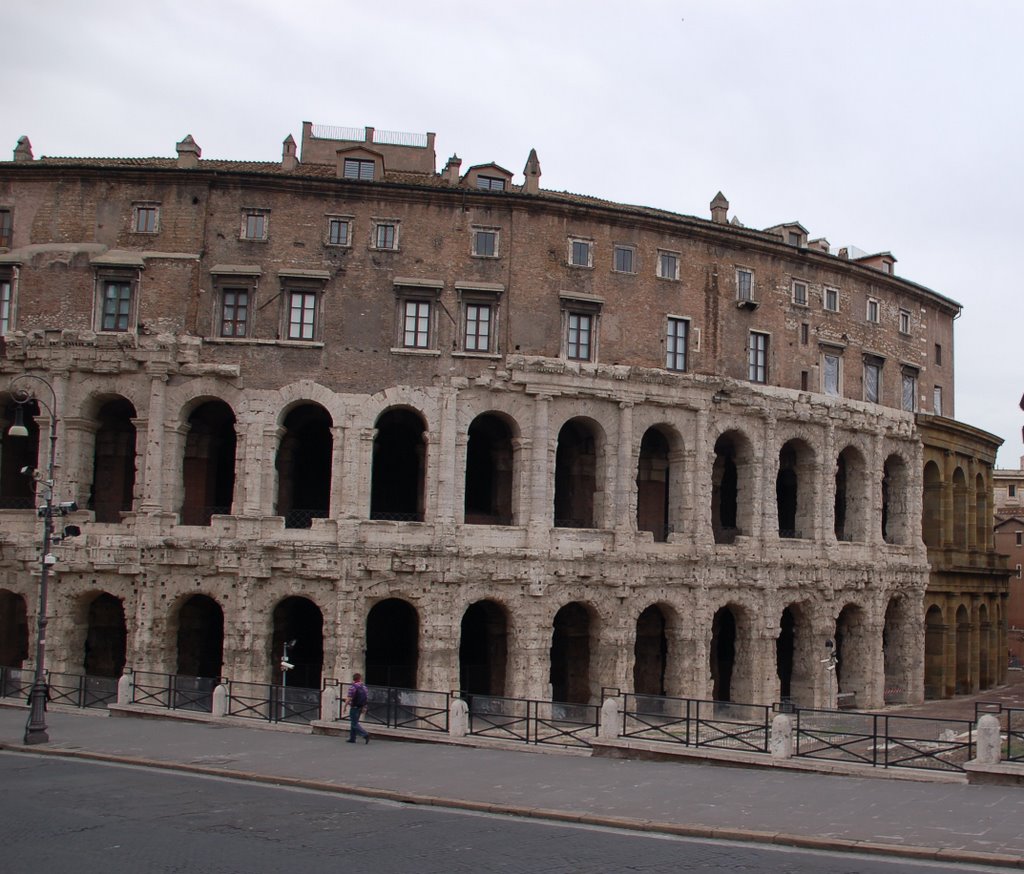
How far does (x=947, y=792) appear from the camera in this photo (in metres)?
16.8

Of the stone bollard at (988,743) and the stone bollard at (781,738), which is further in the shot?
the stone bollard at (781,738)

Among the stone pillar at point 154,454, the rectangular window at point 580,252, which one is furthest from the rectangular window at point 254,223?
the rectangular window at point 580,252

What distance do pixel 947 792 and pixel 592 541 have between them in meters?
17.2

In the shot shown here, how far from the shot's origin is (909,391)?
140 ft

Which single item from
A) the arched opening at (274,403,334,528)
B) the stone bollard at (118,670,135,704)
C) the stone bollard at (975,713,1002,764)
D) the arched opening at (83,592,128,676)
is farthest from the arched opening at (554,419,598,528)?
the stone bollard at (975,713,1002,764)

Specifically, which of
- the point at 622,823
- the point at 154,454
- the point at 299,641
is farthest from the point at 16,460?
the point at 622,823

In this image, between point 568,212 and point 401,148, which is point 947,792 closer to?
point 568,212

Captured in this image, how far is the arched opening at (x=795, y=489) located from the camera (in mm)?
38375

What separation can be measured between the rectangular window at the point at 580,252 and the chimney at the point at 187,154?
39.3ft

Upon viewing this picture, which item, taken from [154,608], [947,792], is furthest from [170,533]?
[947,792]

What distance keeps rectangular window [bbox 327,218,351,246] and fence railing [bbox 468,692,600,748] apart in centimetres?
1506

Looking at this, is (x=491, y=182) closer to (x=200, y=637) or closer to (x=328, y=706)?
(x=200, y=637)

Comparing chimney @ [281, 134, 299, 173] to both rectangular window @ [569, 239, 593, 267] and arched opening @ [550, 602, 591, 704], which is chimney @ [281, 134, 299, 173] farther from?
arched opening @ [550, 602, 591, 704]

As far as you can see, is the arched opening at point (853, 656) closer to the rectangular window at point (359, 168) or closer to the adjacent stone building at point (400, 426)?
the adjacent stone building at point (400, 426)
